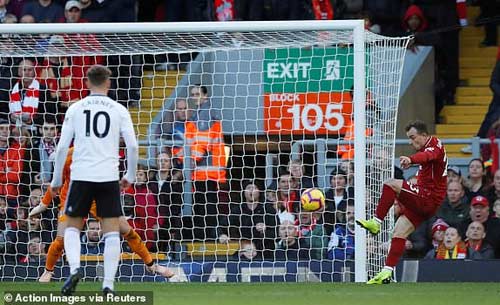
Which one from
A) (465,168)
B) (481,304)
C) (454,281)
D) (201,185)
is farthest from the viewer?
(465,168)

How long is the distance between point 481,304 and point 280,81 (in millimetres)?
5957

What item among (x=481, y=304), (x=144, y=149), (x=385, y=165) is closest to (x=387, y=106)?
(x=385, y=165)

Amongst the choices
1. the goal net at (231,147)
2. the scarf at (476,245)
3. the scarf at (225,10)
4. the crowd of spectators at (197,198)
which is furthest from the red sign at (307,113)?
the scarf at (225,10)

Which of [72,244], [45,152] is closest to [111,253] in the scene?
[72,244]

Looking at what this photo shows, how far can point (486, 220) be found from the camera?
16.3 meters

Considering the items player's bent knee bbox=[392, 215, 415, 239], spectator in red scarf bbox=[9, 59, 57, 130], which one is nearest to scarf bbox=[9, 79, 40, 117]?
spectator in red scarf bbox=[9, 59, 57, 130]

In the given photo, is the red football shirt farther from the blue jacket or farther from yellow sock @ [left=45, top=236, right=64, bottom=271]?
yellow sock @ [left=45, top=236, right=64, bottom=271]

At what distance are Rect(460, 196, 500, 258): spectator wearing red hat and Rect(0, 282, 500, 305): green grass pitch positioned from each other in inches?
79.8

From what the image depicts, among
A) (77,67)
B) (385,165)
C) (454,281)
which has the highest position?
(77,67)

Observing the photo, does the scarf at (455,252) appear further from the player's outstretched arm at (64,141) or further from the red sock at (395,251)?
the player's outstretched arm at (64,141)

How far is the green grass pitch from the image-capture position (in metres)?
12.1

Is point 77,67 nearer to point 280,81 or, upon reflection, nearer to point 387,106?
point 280,81

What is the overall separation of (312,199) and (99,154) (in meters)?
4.36

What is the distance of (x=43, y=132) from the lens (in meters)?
16.7
